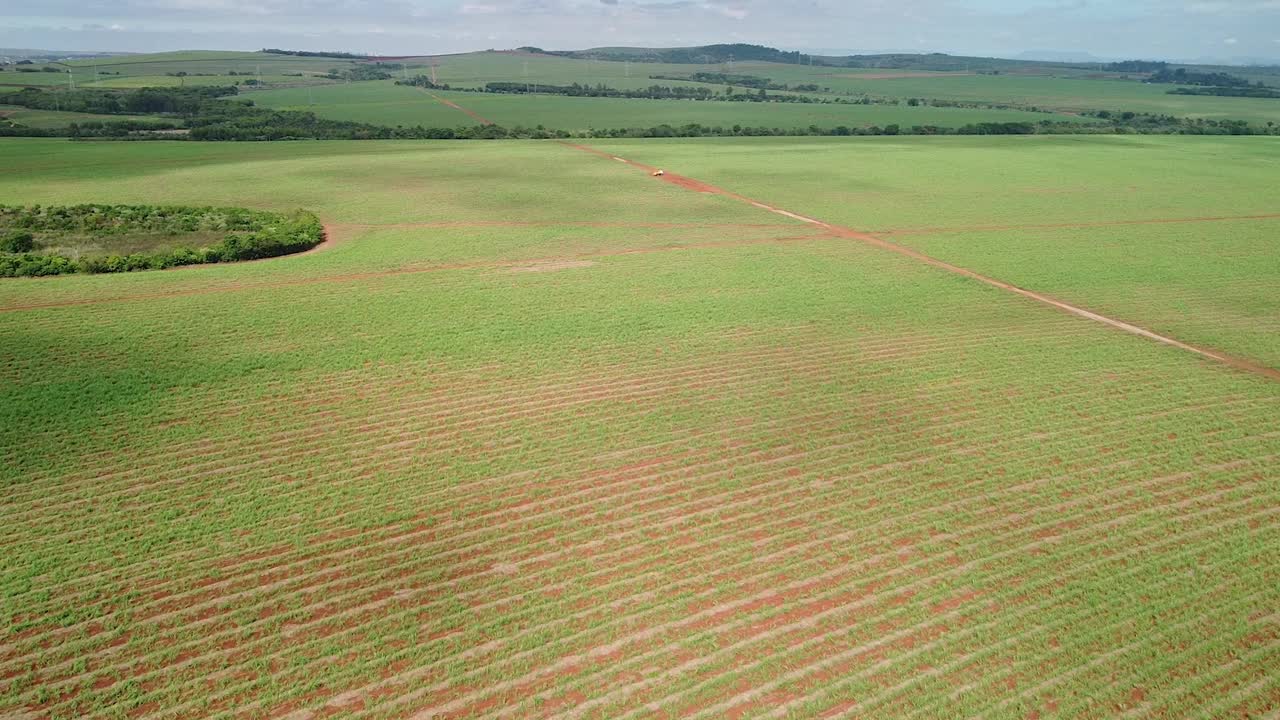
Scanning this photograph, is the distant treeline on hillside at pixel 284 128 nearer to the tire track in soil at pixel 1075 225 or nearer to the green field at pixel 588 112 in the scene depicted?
the green field at pixel 588 112

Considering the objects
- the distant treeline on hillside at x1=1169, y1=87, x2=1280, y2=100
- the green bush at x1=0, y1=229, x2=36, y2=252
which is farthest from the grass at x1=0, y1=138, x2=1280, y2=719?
the distant treeline on hillside at x1=1169, y1=87, x2=1280, y2=100

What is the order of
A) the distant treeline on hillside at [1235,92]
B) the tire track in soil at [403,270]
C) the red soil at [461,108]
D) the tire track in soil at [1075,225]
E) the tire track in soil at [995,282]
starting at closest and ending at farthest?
the tire track in soil at [995,282]
the tire track in soil at [403,270]
the tire track in soil at [1075,225]
the red soil at [461,108]
the distant treeline on hillside at [1235,92]

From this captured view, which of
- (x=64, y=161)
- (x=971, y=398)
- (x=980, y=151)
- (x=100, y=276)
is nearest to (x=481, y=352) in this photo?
(x=971, y=398)

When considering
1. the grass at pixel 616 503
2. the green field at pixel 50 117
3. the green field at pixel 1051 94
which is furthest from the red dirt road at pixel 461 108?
the grass at pixel 616 503

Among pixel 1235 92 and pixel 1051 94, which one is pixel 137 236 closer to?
pixel 1051 94

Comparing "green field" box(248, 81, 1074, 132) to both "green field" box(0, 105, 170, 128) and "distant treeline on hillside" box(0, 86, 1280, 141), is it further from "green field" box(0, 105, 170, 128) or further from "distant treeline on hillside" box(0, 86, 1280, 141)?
"green field" box(0, 105, 170, 128)

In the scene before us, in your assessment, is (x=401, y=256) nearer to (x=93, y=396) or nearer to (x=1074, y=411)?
(x=93, y=396)
